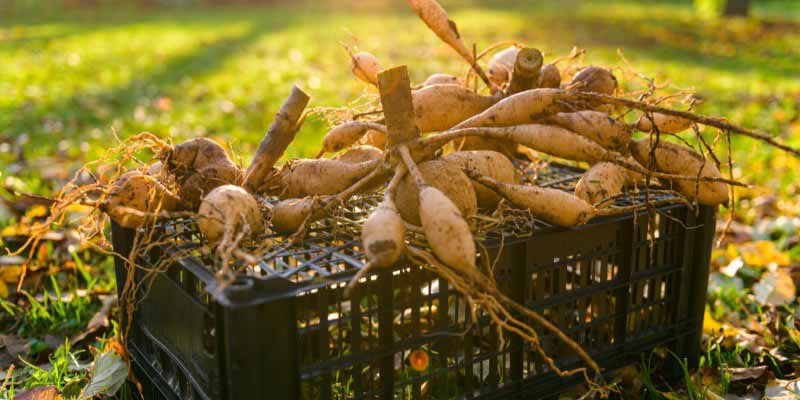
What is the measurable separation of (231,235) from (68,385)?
2.61 ft

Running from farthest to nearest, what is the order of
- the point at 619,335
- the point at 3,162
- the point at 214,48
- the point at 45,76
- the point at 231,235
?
the point at 214,48 < the point at 45,76 < the point at 3,162 < the point at 619,335 < the point at 231,235

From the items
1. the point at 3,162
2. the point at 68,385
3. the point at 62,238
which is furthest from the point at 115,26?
the point at 68,385

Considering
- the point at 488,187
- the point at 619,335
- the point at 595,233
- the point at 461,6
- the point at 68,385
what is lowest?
the point at 68,385

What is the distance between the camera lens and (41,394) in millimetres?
1719

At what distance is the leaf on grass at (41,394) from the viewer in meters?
1.71

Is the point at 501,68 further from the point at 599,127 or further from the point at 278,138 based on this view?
the point at 278,138

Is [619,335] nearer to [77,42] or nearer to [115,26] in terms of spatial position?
[77,42]

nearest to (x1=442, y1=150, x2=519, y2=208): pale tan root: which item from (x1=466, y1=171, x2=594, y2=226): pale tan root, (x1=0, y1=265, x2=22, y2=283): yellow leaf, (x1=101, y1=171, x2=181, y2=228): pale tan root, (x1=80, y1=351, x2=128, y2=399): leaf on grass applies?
(x1=466, y1=171, x2=594, y2=226): pale tan root

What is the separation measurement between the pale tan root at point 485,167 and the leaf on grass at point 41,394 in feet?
3.97

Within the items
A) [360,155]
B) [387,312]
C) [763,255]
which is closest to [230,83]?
[360,155]

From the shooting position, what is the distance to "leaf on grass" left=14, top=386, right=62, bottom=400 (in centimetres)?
171

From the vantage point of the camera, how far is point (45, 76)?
7547mm

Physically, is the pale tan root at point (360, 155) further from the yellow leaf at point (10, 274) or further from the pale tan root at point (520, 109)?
the yellow leaf at point (10, 274)

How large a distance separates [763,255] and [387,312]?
2.01 meters
